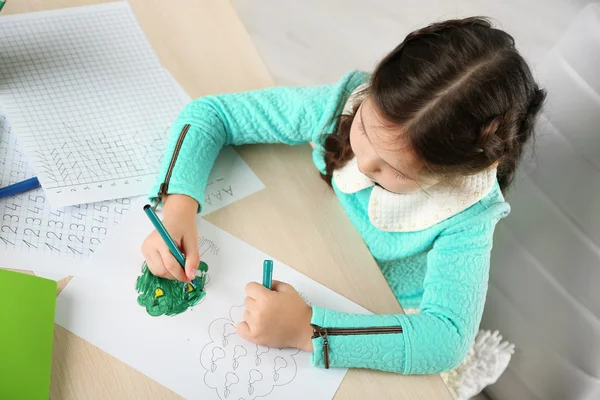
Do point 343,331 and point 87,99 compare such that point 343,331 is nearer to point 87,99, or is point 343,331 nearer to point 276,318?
point 276,318

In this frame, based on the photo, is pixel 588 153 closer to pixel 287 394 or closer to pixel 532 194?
pixel 532 194

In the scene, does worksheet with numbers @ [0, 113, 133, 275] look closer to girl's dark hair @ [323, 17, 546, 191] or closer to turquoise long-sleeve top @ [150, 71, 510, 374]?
turquoise long-sleeve top @ [150, 71, 510, 374]

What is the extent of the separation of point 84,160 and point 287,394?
406mm

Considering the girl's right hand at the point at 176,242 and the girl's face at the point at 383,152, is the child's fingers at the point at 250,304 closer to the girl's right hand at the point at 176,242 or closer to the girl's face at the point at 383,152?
the girl's right hand at the point at 176,242

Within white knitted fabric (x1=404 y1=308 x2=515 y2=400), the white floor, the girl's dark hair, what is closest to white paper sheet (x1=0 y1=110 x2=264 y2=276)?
the girl's dark hair

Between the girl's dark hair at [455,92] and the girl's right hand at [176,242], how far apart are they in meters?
0.28

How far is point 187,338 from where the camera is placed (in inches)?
26.5

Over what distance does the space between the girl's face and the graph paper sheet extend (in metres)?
0.29

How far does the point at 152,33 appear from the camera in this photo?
925 mm

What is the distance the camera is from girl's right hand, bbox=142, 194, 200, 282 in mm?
709

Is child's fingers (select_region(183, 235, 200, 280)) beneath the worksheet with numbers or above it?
above

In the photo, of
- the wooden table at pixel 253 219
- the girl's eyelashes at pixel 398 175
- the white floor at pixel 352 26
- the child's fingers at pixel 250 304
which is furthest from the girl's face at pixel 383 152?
the white floor at pixel 352 26

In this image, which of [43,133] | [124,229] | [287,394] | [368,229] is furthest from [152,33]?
[287,394]

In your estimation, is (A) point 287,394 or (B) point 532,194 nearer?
(A) point 287,394
